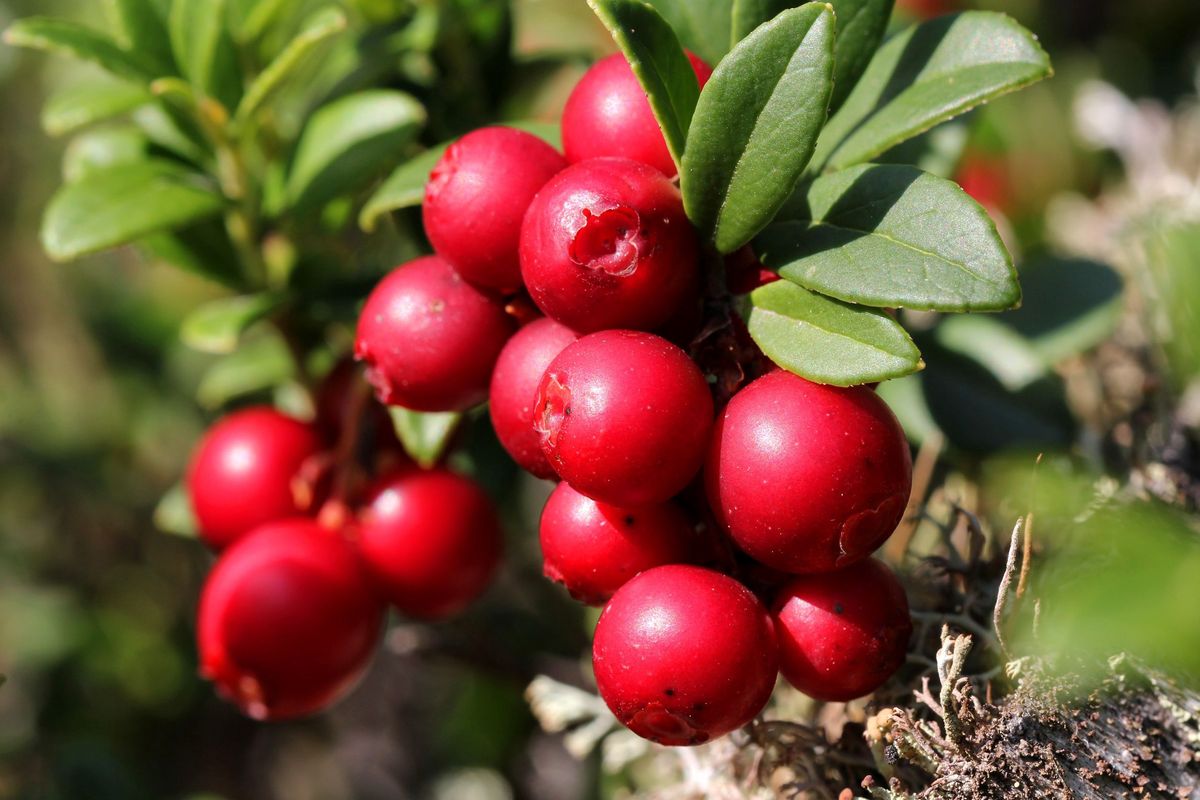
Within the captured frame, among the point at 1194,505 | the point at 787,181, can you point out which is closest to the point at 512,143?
the point at 787,181

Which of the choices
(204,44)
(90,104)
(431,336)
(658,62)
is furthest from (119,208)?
(658,62)

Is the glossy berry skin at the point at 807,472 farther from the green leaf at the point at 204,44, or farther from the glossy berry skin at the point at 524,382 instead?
the green leaf at the point at 204,44

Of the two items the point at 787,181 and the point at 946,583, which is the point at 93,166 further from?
the point at 946,583

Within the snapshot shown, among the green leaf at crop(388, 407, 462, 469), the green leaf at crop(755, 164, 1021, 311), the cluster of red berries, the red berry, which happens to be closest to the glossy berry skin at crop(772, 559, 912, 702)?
the cluster of red berries

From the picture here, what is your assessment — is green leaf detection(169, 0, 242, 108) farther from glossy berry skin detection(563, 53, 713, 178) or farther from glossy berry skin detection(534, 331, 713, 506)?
glossy berry skin detection(534, 331, 713, 506)

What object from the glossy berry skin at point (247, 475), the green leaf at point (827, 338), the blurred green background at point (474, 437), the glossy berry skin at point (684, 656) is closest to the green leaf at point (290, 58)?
the blurred green background at point (474, 437)
